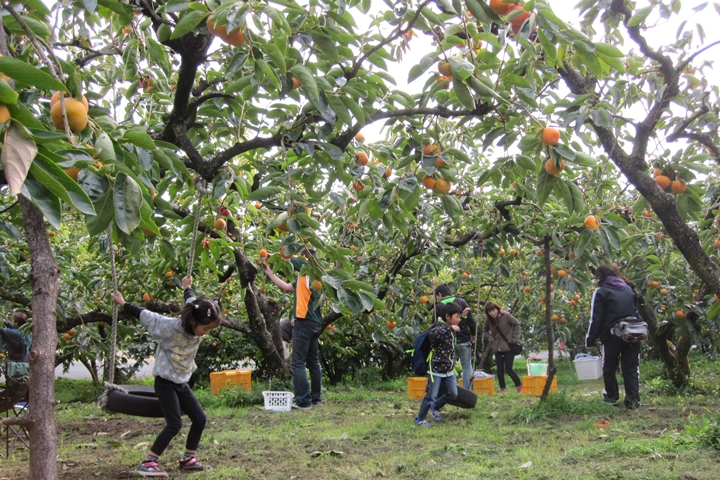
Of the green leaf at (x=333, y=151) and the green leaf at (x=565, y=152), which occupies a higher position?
the green leaf at (x=333, y=151)

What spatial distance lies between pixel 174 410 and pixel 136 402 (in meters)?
0.23

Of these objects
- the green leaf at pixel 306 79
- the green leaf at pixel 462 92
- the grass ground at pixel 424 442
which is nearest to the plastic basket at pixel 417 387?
the grass ground at pixel 424 442

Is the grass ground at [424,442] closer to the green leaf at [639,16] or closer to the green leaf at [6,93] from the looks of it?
the green leaf at [639,16]

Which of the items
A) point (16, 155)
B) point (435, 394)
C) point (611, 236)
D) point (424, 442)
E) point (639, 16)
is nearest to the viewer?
point (16, 155)

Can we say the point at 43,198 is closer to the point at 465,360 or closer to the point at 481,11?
the point at 481,11

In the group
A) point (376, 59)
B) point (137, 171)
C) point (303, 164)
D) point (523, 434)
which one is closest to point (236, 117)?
point (303, 164)

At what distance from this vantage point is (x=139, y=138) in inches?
65.0

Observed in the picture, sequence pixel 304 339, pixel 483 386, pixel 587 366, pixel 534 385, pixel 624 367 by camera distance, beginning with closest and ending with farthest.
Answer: pixel 624 367 → pixel 304 339 → pixel 534 385 → pixel 483 386 → pixel 587 366

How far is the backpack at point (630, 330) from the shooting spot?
510cm

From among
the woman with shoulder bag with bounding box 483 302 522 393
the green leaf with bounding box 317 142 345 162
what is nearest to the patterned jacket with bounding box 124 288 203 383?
the green leaf with bounding box 317 142 345 162

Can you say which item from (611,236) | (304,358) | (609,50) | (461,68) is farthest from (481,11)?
(304,358)

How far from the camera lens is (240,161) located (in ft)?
16.6

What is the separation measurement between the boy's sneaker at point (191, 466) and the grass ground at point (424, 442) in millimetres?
91

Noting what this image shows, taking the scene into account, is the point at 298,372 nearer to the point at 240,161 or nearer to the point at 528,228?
the point at 240,161
